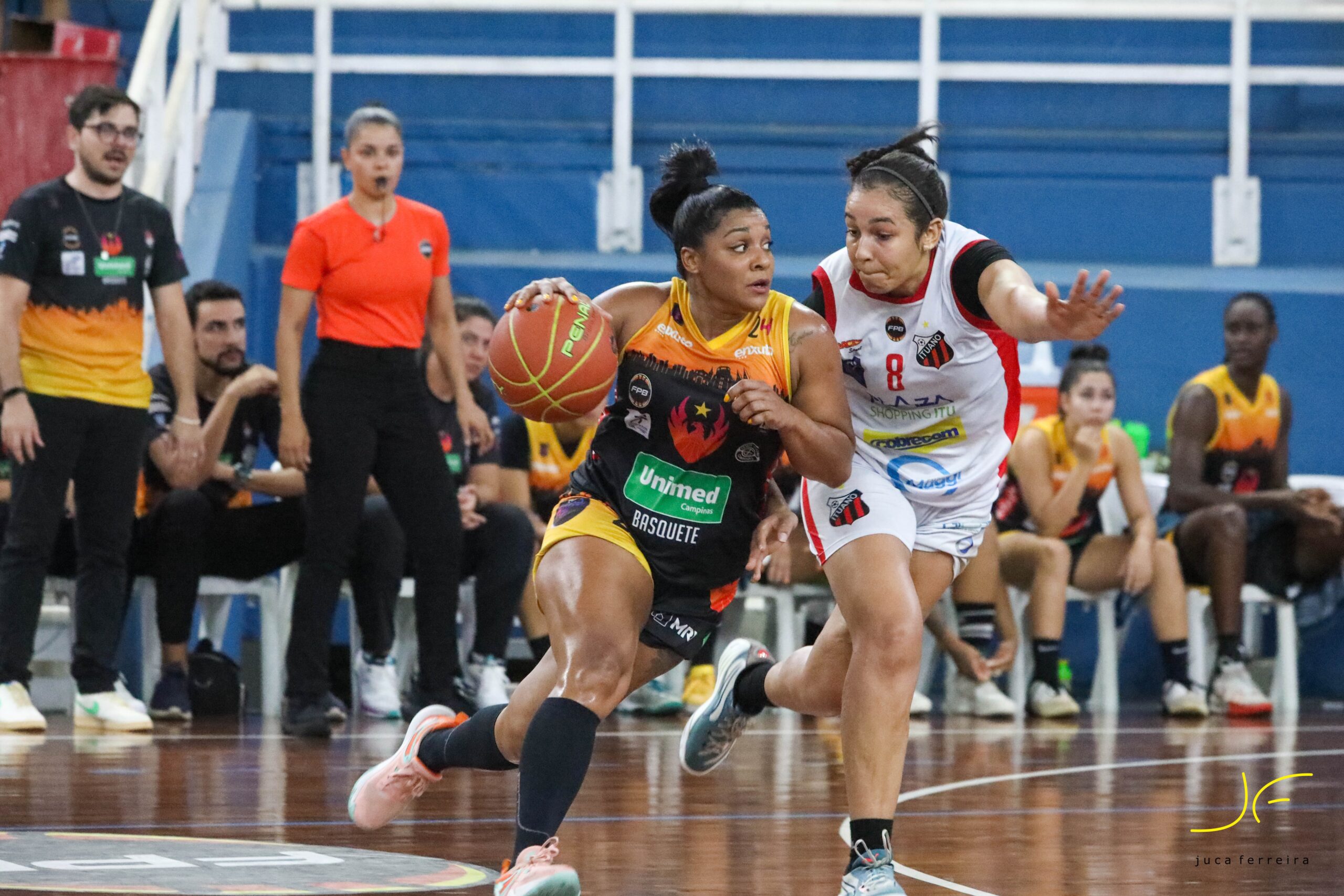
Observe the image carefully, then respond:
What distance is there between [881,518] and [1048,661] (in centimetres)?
421

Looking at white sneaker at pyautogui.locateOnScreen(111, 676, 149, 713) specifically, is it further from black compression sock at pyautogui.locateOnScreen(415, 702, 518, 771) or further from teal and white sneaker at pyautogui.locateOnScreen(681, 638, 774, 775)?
black compression sock at pyautogui.locateOnScreen(415, 702, 518, 771)

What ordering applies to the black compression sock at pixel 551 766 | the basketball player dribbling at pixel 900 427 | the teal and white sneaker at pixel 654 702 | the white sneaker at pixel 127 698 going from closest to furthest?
the black compression sock at pixel 551 766 < the basketball player dribbling at pixel 900 427 < the white sneaker at pixel 127 698 < the teal and white sneaker at pixel 654 702

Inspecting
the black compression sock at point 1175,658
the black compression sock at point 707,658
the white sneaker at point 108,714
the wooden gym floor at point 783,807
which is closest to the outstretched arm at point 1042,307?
the wooden gym floor at point 783,807

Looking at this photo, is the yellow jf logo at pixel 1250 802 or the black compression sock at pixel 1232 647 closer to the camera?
the yellow jf logo at pixel 1250 802

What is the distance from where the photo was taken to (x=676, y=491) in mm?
3668

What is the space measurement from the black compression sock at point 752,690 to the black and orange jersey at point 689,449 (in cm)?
93

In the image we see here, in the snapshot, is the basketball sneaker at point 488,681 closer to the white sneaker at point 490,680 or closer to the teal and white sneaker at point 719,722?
the white sneaker at point 490,680

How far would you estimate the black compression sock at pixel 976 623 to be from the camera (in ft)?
25.4

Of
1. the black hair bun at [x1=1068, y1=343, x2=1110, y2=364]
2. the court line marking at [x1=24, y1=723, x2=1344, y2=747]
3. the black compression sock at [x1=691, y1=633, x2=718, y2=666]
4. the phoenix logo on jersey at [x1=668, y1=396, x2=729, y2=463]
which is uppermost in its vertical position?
the black hair bun at [x1=1068, y1=343, x2=1110, y2=364]

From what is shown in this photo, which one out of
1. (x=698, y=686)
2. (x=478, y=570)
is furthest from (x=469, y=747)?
(x=698, y=686)

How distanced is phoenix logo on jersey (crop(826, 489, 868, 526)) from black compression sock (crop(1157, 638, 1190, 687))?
4.45 m

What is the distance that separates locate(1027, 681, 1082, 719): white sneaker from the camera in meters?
7.75

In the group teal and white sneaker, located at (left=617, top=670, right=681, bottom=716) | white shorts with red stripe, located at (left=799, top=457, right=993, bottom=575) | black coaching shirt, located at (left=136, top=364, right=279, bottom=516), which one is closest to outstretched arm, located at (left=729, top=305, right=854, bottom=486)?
white shorts with red stripe, located at (left=799, top=457, right=993, bottom=575)

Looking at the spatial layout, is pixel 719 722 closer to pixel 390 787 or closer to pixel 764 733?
pixel 390 787
